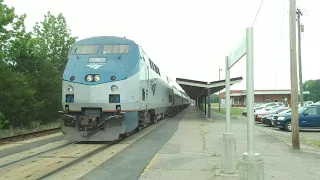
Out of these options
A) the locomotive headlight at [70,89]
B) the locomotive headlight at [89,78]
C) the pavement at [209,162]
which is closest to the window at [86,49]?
the locomotive headlight at [89,78]

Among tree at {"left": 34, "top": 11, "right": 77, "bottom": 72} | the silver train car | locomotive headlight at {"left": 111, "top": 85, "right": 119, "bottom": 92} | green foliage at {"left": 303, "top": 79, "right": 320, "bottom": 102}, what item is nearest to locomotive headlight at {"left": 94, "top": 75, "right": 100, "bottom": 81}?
the silver train car

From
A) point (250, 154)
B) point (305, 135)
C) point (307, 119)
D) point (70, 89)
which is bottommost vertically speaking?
point (305, 135)

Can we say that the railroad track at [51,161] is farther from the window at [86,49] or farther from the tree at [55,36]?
the tree at [55,36]

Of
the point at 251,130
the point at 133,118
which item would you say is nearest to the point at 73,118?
the point at 133,118

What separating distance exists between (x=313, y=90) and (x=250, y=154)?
12072 cm

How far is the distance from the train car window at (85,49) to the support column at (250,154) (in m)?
9.27

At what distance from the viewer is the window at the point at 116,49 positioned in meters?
13.7

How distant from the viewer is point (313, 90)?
116 m

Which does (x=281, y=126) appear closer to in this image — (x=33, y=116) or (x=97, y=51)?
(x=97, y=51)

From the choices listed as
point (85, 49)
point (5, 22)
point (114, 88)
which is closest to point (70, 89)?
point (114, 88)

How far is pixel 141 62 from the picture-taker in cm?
1440

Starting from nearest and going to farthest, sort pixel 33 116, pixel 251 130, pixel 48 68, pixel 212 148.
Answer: pixel 251 130, pixel 212 148, pixel 33 116, pixel 48 68

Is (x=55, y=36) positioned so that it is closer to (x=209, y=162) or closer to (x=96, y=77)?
(x=96, y=77)

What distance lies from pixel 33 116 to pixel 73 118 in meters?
9.56
